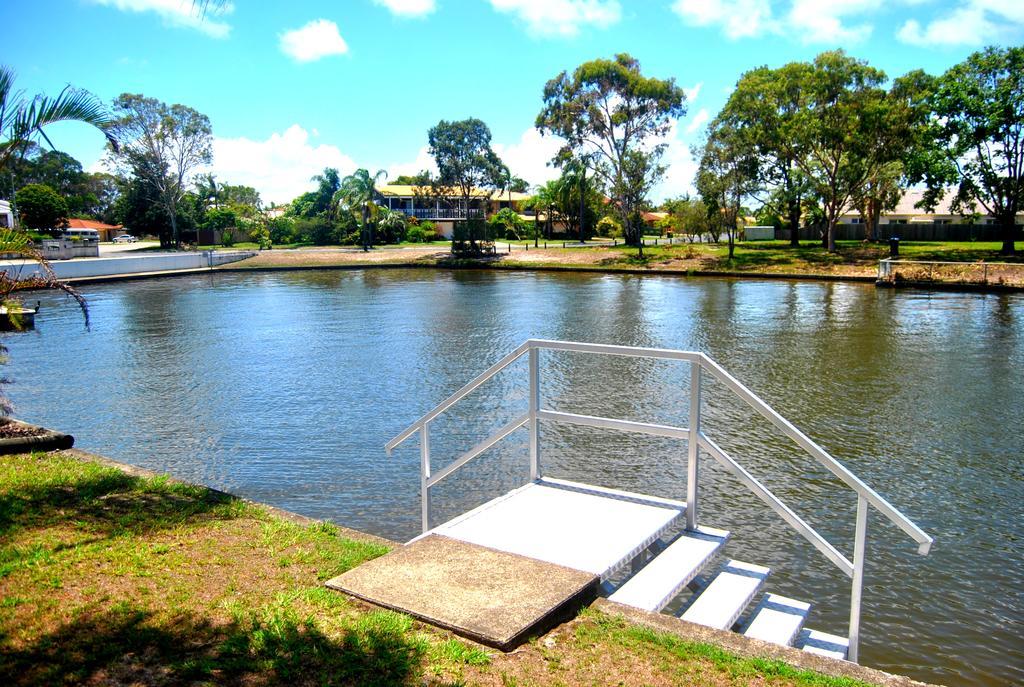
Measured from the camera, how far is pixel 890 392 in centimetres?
1372

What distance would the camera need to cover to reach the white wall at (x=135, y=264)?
42659 millimetres

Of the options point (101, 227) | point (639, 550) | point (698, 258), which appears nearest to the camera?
point (639, 550)

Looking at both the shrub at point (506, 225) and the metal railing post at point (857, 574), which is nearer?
the metal railing post at point (857, 574)

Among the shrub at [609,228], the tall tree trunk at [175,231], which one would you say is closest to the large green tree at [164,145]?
the tall tree trunk at [175,231]

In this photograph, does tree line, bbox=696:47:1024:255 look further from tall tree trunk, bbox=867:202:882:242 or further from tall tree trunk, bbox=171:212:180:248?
tall tree trunk, bbox=171:212:180:248

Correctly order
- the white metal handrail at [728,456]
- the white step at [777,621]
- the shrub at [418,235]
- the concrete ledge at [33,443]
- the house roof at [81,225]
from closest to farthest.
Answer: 1. the white metal handrail at [728,456]
2. the white step at [777,621]
3. the concrete ledge at [33,443]
4. the shrub at [418,235]
5. the house roof at [81,225]

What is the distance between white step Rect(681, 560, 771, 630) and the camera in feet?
15.6

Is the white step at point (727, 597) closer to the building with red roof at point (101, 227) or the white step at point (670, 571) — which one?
the white step at point (670, 571)

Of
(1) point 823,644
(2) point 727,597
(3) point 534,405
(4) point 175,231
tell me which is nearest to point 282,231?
(4) point 175,231

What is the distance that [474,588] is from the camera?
4.60 metres

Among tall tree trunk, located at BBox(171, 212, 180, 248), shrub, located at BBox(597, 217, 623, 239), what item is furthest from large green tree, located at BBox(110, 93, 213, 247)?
shrub, located at BBox(597, 217, 623, 239)

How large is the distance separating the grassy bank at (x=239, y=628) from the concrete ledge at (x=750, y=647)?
0.09 meters

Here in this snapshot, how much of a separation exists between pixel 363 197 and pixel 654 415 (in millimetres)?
54626

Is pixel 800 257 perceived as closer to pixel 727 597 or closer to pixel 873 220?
pixel 873 220
